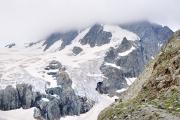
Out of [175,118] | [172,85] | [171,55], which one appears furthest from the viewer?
[171,55]

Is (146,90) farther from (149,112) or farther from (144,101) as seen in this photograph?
(149,112)

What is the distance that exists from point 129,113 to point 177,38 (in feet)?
36.3

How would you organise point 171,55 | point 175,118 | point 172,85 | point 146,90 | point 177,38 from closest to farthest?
point 175,118 < point 172,85 < point 146,90 < point 171,55 < point 177,38

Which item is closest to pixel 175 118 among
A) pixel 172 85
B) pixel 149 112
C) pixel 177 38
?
pixel 149 112

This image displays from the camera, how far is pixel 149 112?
1725 cm

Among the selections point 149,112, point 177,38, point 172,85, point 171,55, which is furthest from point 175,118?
point 177,38

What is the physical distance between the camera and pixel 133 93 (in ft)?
96.1

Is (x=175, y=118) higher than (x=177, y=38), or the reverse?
(x=177, y=38)

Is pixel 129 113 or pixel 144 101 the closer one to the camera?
pixel 129 113

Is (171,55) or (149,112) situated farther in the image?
(171,55)

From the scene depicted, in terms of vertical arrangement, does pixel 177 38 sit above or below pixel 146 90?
above

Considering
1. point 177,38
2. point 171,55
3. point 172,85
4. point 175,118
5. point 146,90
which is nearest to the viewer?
point 175,118

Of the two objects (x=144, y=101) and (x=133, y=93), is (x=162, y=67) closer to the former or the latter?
(x=144, y=101)

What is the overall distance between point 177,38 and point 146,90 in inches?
259
